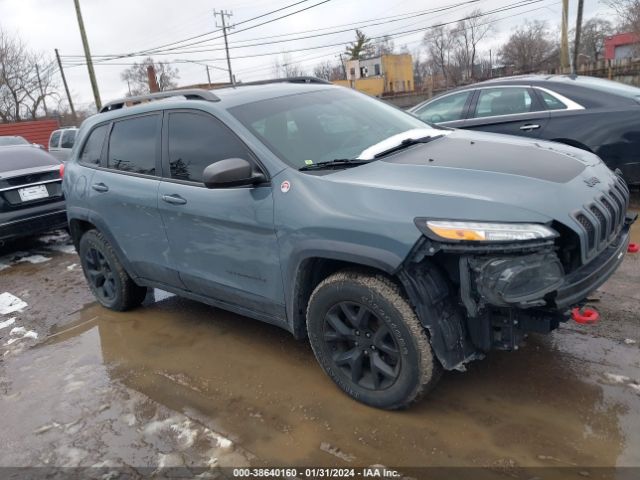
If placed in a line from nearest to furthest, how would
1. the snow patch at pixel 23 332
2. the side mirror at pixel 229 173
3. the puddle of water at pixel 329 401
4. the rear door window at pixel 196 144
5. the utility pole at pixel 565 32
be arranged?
the puddle of water at pixel 329 401, the side mirror at pixel 229 173, the rear door window at pixel 196 144, the snow patch at pixel 23 332, the utility pole at pixel 565 32

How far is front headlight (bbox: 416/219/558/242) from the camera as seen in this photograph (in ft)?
7.73

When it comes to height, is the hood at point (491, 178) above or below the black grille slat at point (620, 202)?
above

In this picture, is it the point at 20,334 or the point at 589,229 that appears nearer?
the point at 589,229

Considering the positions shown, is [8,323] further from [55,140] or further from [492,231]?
[55,140]

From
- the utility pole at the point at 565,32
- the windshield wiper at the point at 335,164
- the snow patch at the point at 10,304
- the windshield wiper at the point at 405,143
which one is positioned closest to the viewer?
the windshield wiper at the point at 335,164

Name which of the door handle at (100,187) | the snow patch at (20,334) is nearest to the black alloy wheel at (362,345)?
the door handle at (100,187)

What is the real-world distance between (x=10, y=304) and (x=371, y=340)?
4528 millimetres

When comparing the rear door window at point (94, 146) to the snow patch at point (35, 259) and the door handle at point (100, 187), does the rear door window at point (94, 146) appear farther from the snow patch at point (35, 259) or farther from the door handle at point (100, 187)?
the snow patch at point (35, 259)

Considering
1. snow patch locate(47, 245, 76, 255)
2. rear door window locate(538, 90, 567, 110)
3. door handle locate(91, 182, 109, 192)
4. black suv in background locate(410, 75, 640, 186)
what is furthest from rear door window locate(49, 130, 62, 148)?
rear door window locate(538, 90, 567, 110)

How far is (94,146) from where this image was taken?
15.3ft

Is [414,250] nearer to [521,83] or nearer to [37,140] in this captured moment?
[521,83]

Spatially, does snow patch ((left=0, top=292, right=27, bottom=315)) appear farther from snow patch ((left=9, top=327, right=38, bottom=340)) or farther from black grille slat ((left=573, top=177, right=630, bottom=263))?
black grille slat ((left=573, top=177, right=630, bottom=263))

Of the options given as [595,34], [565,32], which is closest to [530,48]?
[595,34]

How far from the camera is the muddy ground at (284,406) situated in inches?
103
